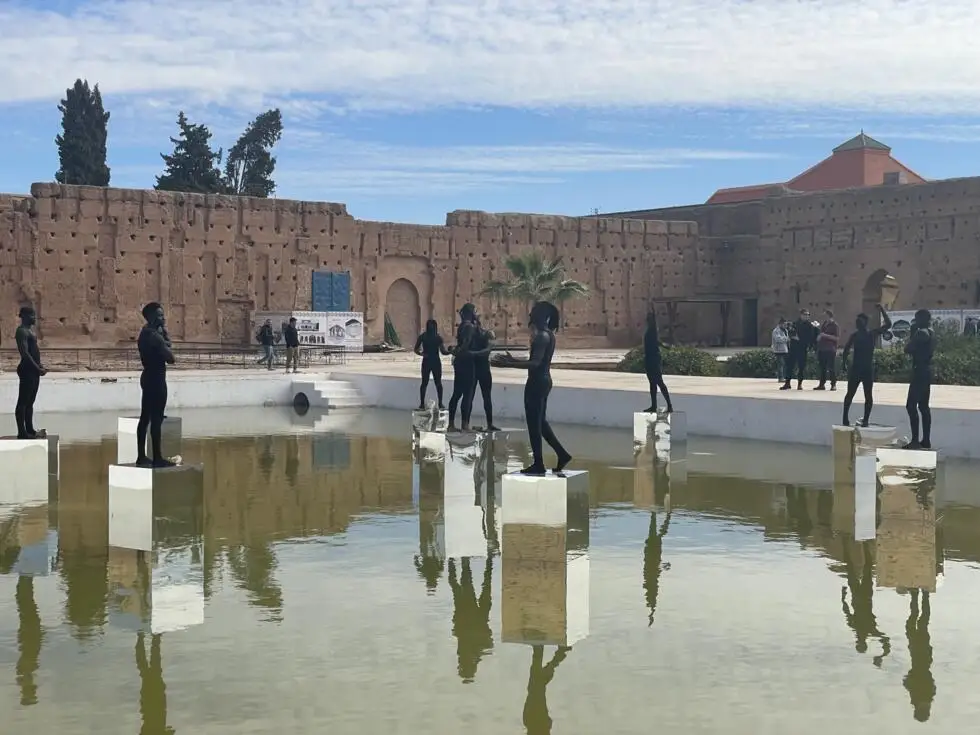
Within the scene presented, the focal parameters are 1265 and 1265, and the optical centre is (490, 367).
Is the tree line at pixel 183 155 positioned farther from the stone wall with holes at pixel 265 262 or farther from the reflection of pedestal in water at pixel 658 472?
the reflection of pedestal in water at pixel 658 472

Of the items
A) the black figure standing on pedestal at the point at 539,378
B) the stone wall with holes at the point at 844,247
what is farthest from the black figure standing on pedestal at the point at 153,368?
the stone wall with holes at the point at 844,247

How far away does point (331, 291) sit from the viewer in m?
33.9

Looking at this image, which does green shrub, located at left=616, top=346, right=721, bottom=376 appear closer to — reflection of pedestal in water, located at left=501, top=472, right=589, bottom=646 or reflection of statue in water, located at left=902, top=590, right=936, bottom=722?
reflection of statue in water, located at left=902, top=590, right=936, bottom=722

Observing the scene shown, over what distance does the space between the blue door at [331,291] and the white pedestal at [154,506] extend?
26.1 m

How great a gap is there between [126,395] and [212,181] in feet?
89.1

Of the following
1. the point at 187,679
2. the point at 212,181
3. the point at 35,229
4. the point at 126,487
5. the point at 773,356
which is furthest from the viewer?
the point at 212,181

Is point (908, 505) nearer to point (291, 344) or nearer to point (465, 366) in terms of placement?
point (465, 366)

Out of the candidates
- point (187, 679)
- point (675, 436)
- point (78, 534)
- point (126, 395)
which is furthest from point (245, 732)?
point (126, 395)

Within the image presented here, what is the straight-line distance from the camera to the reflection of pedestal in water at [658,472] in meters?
11.8

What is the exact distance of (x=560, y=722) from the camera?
19.0 ft

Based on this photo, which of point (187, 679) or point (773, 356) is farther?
point (773, 356)

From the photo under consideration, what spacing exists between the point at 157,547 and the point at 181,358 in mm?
22841

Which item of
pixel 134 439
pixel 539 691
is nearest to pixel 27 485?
pixel 134 439

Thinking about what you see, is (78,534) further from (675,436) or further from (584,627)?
(675,436)
